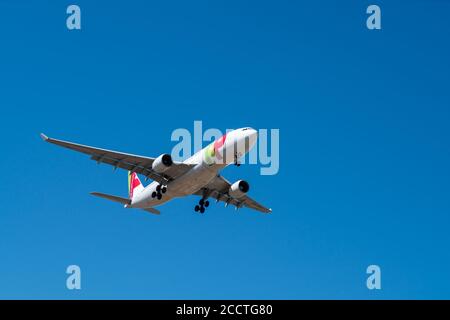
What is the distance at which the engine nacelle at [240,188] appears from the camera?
58719mm

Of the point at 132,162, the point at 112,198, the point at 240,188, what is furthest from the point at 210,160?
Result: the point at 112,198

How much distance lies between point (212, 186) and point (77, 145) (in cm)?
1406

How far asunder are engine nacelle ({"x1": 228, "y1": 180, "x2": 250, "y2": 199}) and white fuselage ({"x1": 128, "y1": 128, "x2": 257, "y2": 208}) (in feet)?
15.8

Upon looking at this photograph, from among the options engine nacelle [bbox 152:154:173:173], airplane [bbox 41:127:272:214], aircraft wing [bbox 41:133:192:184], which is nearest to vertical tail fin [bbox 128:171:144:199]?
airplane [bbox 41:127:272:214]

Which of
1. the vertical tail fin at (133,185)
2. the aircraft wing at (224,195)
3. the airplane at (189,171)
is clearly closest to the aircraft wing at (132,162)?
the airplane at (189,171)

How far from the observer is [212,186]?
6097 cm

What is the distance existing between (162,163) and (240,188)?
8.58 m

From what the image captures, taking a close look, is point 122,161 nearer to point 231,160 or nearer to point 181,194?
point 181,194

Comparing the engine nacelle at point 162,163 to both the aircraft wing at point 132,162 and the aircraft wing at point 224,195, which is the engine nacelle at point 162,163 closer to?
the aircraft wing at point 132,162

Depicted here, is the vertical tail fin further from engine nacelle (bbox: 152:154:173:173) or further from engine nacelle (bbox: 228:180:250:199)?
engine nacelle (bbox: 152:154:173:173)

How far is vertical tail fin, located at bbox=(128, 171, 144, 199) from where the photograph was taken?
6606 cm
